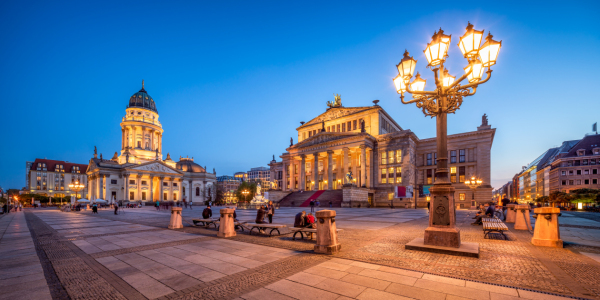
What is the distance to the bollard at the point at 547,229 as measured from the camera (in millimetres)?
9285

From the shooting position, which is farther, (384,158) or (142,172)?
(142,172)

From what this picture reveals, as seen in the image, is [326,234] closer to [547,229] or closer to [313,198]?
[547,229]

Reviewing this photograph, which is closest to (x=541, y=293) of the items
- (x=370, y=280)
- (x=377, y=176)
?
(x=370, y=280)

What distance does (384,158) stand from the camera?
54.2 metres

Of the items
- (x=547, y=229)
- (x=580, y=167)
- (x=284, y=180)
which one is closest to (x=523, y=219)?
(x=547, y=229)

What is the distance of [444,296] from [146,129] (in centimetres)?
9793

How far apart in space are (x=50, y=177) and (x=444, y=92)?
446 feet

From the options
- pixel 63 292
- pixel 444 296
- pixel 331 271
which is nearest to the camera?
pixel 444 296

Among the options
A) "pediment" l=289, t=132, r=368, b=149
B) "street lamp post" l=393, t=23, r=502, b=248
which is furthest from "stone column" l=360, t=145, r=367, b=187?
"street lamp post" l=393, t=23, r=502, b=248

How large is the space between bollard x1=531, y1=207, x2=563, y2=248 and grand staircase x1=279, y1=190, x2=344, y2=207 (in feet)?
117

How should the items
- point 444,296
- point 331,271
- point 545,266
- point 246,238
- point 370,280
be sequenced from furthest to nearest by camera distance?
point 246,238, point 545,266, point 331,271, point 370,280, point 444,296

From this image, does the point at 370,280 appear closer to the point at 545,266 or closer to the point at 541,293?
the point at 541,293

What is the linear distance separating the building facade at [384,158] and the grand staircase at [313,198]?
276 centimetres

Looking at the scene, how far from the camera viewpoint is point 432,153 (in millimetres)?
53781
